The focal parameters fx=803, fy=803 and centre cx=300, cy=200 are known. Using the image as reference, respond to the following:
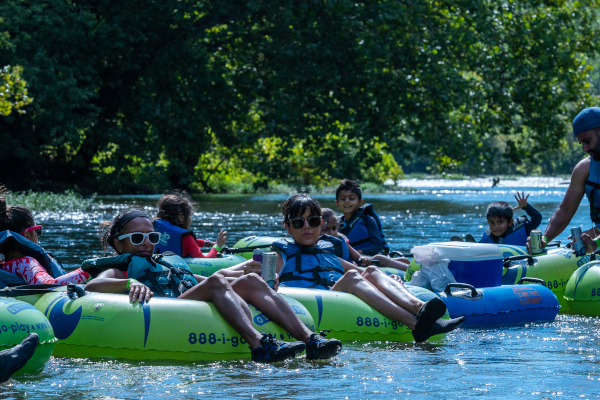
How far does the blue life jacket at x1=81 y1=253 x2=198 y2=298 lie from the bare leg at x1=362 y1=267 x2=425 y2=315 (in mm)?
1232

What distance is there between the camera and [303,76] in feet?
54.4

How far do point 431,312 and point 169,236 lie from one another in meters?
2.75

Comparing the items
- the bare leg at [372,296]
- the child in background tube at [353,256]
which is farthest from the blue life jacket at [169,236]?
the bare leg at [372,296]

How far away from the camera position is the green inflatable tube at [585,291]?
6.36 metres

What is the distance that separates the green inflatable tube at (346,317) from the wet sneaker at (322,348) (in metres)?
0.69

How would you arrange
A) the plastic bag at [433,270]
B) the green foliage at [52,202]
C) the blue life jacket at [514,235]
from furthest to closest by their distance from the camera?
the green foliage at [52,202] → the blue life jacket at [514,235] → the plastic bag at [433,270]

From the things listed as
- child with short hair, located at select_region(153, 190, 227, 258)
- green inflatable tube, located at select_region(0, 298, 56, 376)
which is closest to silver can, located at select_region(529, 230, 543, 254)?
child with short hair, located at select_region(153, 190, 227, 258)

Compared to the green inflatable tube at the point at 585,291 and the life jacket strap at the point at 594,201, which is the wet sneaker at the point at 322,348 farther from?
the green inflatable tube at the point at 585,291

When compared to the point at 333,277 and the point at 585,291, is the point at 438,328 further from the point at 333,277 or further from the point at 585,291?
the point at 585,291

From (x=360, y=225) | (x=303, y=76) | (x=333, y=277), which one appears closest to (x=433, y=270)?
(x=333, y=277)

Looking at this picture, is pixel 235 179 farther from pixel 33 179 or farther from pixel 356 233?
pixel 356 233

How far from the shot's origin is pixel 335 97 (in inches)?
658

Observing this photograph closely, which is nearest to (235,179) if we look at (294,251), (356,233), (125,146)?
(125,146)

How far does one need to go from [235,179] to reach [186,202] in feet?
82.7
